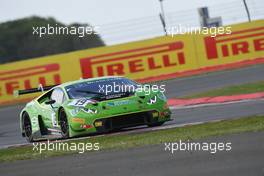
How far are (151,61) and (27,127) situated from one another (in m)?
12.6

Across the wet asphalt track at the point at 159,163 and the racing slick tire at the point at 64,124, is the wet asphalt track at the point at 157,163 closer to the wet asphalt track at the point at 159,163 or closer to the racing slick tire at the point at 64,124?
the wet asphalt track at the point at 159,163

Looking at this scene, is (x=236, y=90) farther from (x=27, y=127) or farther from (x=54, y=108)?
(x=54, y=108)

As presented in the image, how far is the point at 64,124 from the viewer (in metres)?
13.8

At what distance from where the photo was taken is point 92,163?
30.1 ft

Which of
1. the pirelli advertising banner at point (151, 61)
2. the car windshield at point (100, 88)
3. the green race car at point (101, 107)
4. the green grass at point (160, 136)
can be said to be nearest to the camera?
the green grass at point (160, 136)

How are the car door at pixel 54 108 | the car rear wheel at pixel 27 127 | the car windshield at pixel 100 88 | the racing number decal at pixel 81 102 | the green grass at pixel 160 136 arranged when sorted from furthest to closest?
the car rear wheel at pixel 27 127, the car door at pixel 54 108, the car windshield at pixel 100 88, the racing number decal at pixel 81 102, the green grass at pixel 160 136

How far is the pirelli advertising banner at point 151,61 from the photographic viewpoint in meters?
27.4

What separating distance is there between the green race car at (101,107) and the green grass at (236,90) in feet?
19.0

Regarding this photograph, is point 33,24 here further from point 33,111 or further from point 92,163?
point 92,163

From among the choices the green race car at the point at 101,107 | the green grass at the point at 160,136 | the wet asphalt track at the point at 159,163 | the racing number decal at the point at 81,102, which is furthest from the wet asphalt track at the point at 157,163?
the racing number decal at the point at 81,102

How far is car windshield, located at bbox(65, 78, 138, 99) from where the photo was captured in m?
13.7

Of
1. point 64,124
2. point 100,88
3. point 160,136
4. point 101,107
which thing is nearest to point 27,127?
point 64,124

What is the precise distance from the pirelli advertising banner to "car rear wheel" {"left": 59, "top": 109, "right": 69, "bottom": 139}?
1360cm

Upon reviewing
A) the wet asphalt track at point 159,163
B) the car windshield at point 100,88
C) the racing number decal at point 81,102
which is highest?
the car windshield at point 100,88
